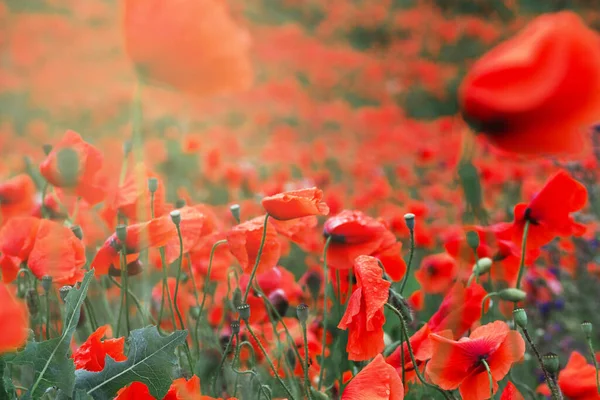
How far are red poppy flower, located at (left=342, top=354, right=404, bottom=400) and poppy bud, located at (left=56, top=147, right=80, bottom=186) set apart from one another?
0.37 metres

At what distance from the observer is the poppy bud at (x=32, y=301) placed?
0.67 meters

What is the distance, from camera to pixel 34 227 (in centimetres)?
66

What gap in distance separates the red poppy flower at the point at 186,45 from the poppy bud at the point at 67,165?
0.65 ft

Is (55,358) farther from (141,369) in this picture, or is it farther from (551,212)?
(551,212)

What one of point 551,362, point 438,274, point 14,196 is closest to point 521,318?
point 551,362

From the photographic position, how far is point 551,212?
73cm

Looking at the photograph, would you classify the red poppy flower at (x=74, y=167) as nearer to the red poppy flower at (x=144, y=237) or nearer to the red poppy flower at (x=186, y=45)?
the red poppy flower at (x=144, y=237)

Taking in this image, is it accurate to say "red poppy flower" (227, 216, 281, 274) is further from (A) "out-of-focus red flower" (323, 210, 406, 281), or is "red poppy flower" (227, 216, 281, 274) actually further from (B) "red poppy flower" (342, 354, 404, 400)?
(B) "red poppy flower" (342, 354, 404, 400)

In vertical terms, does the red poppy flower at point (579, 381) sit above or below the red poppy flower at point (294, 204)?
below

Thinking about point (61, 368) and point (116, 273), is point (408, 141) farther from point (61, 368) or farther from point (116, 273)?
point (61, 368)

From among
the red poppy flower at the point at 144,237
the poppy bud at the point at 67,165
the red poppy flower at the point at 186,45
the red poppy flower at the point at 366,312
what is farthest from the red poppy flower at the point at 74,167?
the red poppy flower at the point at 366,312

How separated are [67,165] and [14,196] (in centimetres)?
18

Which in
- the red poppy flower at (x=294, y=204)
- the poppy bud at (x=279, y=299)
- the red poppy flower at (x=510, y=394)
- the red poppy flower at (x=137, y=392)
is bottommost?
the poppy bud at (x=279, y=299)

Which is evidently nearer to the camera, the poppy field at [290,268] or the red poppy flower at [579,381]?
the poppy field at [290,268]
